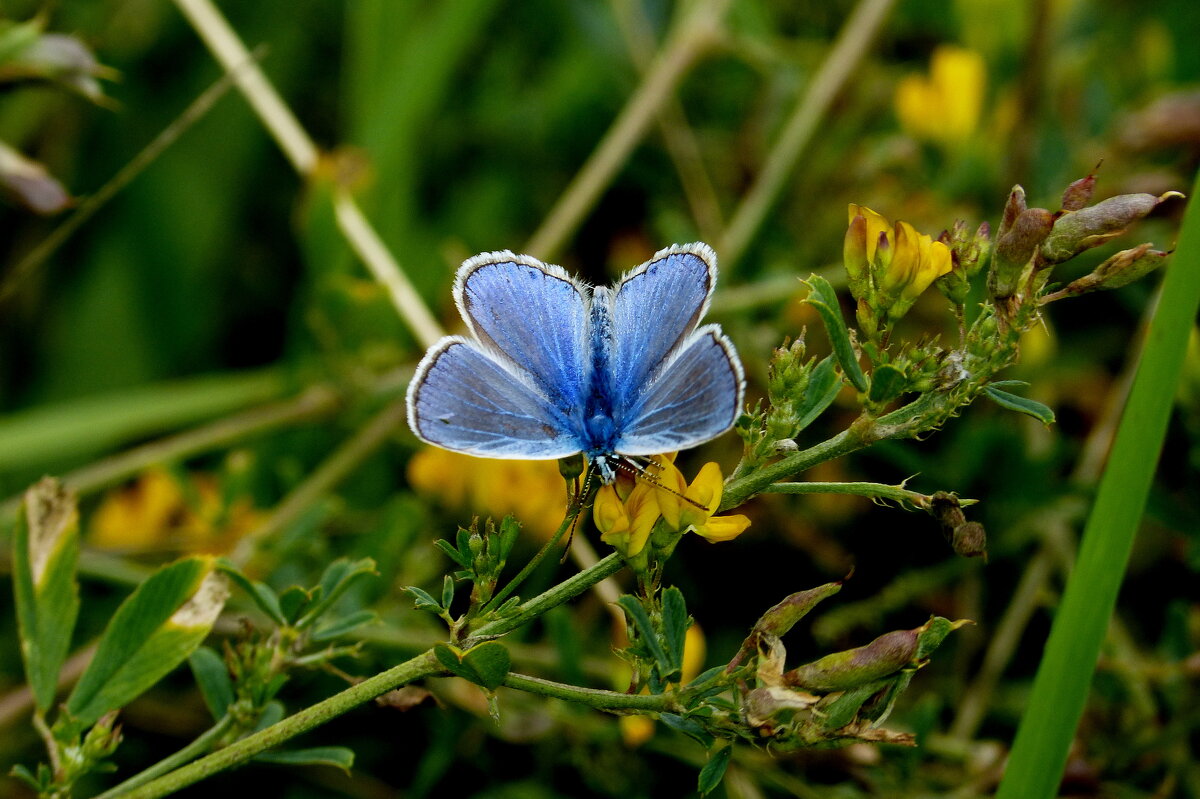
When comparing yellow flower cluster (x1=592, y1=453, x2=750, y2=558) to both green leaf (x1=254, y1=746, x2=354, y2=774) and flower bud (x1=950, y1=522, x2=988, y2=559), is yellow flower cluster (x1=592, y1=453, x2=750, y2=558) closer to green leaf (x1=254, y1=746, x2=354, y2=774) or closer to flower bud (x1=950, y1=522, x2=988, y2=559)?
flower bud (x1=950, y1=522, x2=988, y2=559)

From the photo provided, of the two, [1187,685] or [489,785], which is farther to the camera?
[489,785]

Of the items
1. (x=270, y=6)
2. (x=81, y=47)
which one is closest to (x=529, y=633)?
(x=81, y=47)

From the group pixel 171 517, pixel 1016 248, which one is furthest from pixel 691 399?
pixel 171 517

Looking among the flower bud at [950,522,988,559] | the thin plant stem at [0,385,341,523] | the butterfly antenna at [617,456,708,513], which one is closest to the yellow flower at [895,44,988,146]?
the thin plant stem at [0,385,341,523]

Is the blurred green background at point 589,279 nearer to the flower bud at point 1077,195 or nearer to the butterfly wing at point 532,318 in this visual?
the butterfly wing at point 532,318

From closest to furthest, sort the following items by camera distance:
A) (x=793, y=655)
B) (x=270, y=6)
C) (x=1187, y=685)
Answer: (x=1187, y=685), (x=793, y=655), (x=270, y=6)

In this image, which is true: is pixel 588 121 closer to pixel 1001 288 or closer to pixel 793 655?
pixel 793 655
